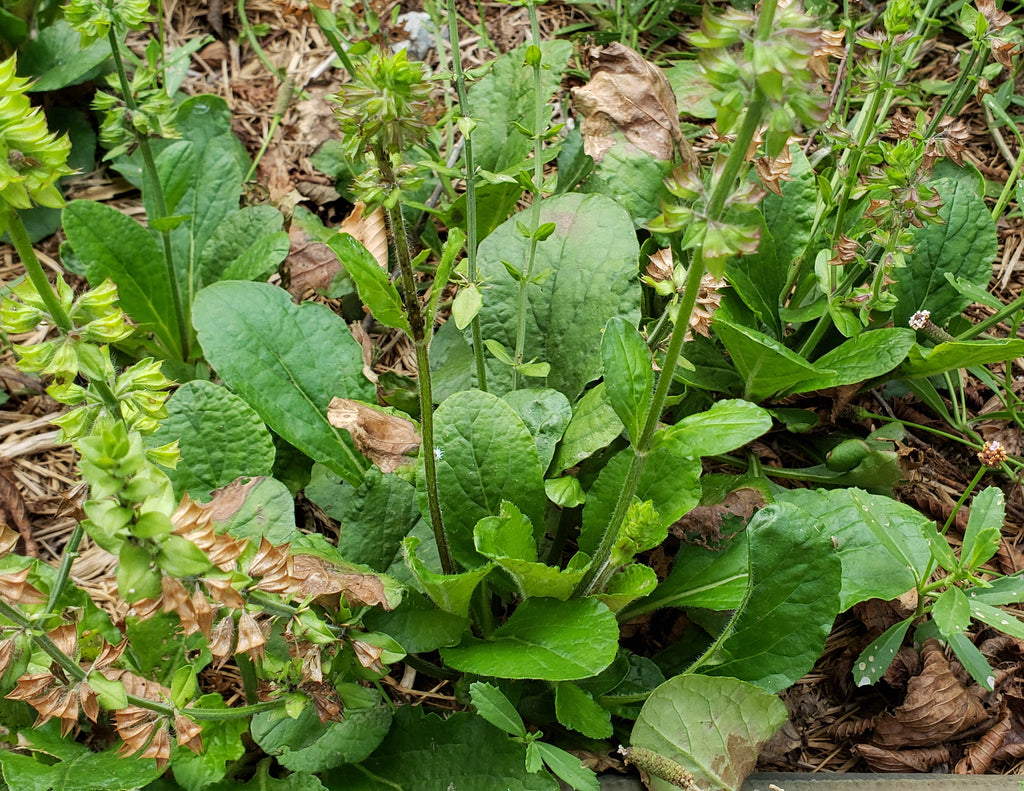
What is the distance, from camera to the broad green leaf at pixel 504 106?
2.54m

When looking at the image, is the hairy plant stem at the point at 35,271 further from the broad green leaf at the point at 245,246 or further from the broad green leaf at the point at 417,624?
the broad green leaf at the point at 245,246

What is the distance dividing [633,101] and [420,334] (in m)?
1.18

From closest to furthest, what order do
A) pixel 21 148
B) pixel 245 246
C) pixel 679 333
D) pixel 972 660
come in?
1. pixel 21 148
2. pixel 679 333
3. pixel 972 660
4. pixel 245 246

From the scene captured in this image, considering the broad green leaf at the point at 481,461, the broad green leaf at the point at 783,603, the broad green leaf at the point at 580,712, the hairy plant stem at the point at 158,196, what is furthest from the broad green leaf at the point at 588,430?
the hairy plant stem at the point at 158,196

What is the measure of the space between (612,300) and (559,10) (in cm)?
169

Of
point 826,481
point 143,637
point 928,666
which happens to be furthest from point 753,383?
point 143,637

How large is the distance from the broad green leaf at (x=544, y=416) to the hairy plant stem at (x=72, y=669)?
Answer: 803 millimetres

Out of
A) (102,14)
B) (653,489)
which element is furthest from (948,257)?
(102,14)

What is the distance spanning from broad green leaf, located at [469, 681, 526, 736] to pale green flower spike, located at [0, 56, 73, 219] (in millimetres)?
1065

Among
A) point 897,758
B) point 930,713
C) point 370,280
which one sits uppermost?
point 370,280

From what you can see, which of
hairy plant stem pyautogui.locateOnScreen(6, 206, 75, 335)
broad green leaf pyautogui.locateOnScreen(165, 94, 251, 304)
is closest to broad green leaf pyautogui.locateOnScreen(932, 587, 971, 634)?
hairy plant stem pyautogui.locateOnScreen(6, 206, 75, 335)

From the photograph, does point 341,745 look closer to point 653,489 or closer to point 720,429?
point 653,489

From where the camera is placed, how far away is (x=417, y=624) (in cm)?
182

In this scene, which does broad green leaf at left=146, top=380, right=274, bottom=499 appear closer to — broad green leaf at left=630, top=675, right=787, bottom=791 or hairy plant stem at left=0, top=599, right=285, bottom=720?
hairy plant stem at left=0, top=599, right=285, bottom=720
